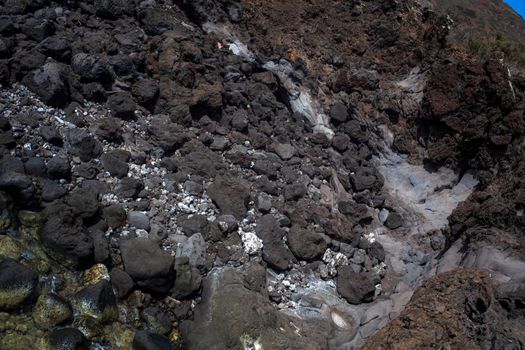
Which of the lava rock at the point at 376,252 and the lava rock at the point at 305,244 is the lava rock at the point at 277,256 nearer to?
the lava rock at the point at 305,244

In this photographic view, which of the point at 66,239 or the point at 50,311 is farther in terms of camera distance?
the point at 66,239

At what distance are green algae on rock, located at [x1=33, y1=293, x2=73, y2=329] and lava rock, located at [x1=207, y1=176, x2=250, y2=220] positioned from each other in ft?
7.89

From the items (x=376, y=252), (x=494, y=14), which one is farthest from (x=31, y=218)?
(x=494, y=14)

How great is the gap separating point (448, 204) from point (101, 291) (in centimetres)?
566

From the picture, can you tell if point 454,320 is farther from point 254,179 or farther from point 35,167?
point 35,167

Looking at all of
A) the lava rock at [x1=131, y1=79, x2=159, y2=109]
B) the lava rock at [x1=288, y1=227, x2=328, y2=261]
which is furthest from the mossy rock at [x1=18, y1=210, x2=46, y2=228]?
the lava rock at [x1=288, y1=227, x2=328, y2=261]

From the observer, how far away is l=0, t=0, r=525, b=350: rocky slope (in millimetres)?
4598

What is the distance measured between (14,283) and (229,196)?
2.87 metres

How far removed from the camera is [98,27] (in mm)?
7238

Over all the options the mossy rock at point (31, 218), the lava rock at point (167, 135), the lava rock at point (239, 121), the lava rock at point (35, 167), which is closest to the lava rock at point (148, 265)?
the mossy rock at point (31, 218)

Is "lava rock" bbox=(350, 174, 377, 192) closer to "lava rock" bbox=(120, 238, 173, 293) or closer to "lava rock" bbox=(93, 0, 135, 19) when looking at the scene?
"lava rock" bbox=(120, 238, 173, 293)

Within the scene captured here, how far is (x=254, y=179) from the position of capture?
684cm

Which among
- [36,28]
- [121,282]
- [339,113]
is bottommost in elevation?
[121,282]

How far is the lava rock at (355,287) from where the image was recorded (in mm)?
5930
